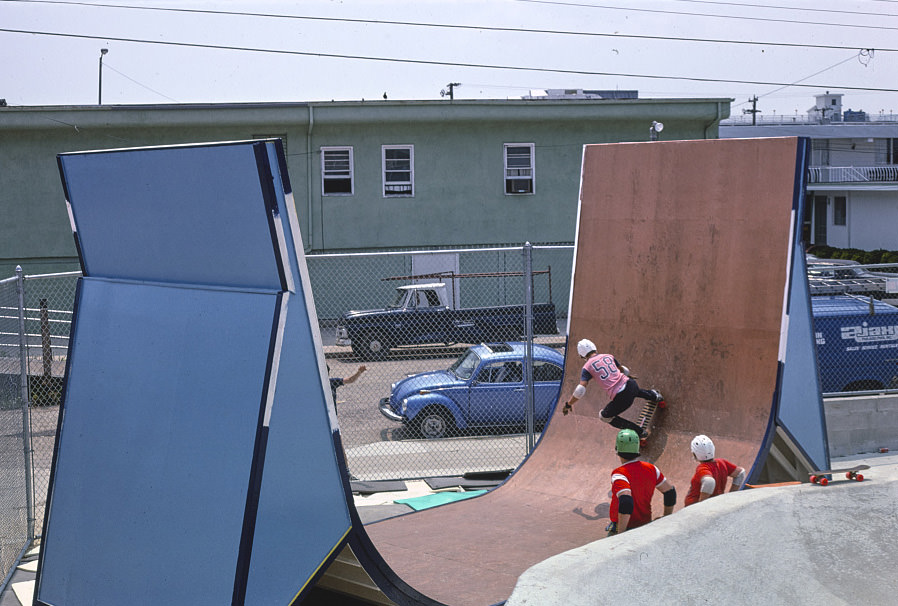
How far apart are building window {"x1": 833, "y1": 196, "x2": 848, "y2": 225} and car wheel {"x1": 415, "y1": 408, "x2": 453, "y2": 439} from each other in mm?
40157

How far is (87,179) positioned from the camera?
259 inches

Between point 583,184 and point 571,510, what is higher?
point 583,184

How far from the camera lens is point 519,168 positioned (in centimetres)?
2628

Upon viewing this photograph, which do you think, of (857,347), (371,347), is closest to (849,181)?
(857,347)

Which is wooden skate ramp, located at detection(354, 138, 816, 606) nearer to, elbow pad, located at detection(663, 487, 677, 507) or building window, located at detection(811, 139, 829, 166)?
elbow pad, located at detection(663, 487, 677, 507)

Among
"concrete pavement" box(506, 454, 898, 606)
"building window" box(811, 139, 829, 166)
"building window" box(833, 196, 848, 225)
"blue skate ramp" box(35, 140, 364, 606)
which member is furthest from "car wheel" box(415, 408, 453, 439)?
"building window" box(811, 139, 829, 166)

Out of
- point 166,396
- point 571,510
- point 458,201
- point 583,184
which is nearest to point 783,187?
point 583,184

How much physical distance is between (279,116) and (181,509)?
65.9ft

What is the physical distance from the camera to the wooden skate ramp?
8406 millimetres

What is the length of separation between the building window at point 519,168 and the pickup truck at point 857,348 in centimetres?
1382

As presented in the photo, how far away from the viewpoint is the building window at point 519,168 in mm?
26234

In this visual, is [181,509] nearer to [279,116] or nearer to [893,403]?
[893,403]

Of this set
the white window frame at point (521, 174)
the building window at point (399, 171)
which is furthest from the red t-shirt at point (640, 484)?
the white window frame at point (521, 174)

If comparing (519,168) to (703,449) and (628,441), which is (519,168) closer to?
(703,449)
